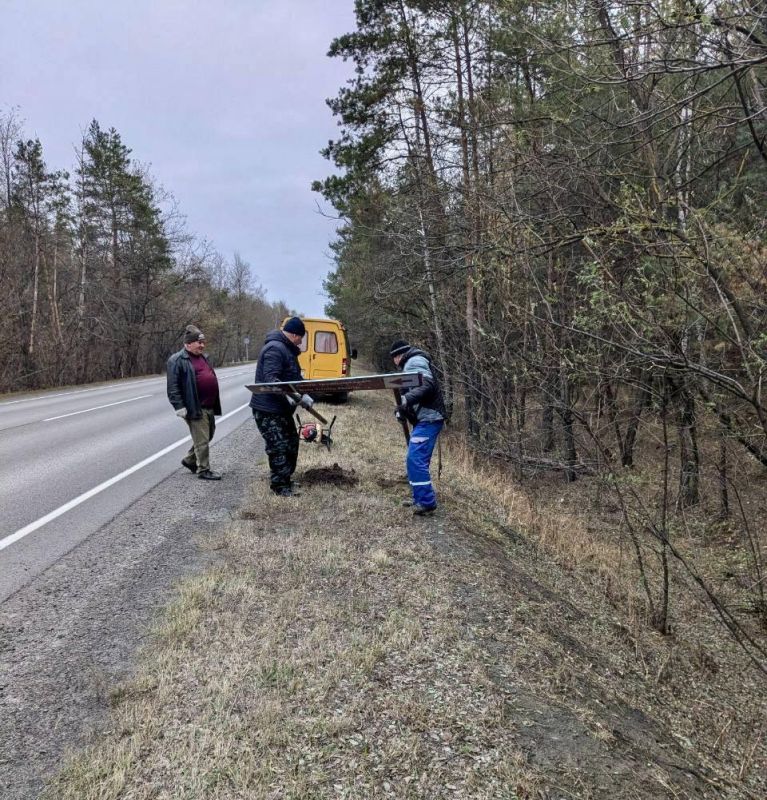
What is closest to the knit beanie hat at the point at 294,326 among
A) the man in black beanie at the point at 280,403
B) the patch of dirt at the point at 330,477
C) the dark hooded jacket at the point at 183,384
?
the man in black beanie at the point at 280,403

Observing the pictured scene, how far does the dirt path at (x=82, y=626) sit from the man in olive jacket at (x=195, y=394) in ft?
4.31

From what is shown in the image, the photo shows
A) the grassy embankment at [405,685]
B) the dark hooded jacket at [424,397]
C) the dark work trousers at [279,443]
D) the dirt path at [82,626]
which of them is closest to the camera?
the grassy embankment at [405,685]

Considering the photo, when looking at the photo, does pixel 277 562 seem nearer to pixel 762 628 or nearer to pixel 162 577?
pixel 162 577

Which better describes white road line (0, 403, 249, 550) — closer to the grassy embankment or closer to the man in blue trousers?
the grassy embankment

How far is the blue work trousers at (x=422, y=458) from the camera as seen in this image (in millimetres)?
5781

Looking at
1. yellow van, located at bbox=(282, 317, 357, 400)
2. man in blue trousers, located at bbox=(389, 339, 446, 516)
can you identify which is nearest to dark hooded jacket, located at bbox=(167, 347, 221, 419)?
man in blue trousers, located at bbox=(389, 339, 446, 516)

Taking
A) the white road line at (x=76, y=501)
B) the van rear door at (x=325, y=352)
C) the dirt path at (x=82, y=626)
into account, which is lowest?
the dirt path at (x=82, y=626)

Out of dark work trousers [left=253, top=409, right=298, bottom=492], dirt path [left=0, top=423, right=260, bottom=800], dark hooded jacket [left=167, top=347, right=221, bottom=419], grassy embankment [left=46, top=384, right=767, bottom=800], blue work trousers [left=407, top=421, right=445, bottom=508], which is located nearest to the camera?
grassy embankment [left=46, top=384, right=767, bottom=800]

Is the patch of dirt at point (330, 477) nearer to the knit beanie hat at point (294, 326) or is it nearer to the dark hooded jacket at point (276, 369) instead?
the dark hooded jacket at point (276, 369)

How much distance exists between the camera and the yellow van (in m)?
16.0

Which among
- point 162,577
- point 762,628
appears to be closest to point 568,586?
point 762,628

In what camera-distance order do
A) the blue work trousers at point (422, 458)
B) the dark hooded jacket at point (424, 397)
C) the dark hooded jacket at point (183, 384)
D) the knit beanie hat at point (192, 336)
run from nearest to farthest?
the dark hooded jacket at point (424, 397) → the blue work trousers at point (422, 458) → the dark hooded jacket at point (183, 384) → the knit beanie hat at point (192, 336)

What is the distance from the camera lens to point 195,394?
6.92m

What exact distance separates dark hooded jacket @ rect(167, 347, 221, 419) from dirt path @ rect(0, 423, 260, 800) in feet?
4.65
